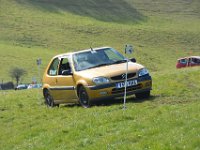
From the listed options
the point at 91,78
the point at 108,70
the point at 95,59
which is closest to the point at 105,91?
the point at 91,78

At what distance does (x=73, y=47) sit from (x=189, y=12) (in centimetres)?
5242

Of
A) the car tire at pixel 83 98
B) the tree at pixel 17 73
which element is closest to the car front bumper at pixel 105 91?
the car tire at pixel 83 98

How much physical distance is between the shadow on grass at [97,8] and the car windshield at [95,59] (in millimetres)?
99073

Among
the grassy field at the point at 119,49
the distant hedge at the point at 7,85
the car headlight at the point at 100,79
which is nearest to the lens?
the grassy field at the point at 119,49

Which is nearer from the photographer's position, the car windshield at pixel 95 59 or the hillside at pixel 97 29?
the car windshield at pixel 95 59

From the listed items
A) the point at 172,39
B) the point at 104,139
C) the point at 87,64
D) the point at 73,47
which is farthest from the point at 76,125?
the point at 172,39

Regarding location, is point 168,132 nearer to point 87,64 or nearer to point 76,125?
point 76,125

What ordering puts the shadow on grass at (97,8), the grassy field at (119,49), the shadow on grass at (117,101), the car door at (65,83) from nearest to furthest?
1. the grassy field at (119,49)
2. the shadow on grass at (117,101)
3. the car door at (65,83)
4. the shadow on grass at (97,8)

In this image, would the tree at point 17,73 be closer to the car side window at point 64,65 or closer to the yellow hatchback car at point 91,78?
the yellow hatchback car at point 91,78

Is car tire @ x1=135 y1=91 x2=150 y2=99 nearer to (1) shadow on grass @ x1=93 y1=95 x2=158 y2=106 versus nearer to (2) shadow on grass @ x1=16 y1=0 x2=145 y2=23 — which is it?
(1) shadow on grass @ x1=93 y1=95 x2=158 y2=106

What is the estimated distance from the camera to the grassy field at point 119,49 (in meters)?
11.2

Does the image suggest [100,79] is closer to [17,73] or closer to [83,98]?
[83,98]

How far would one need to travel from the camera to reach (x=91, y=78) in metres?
16.0

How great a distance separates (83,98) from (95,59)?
56.4 inches
